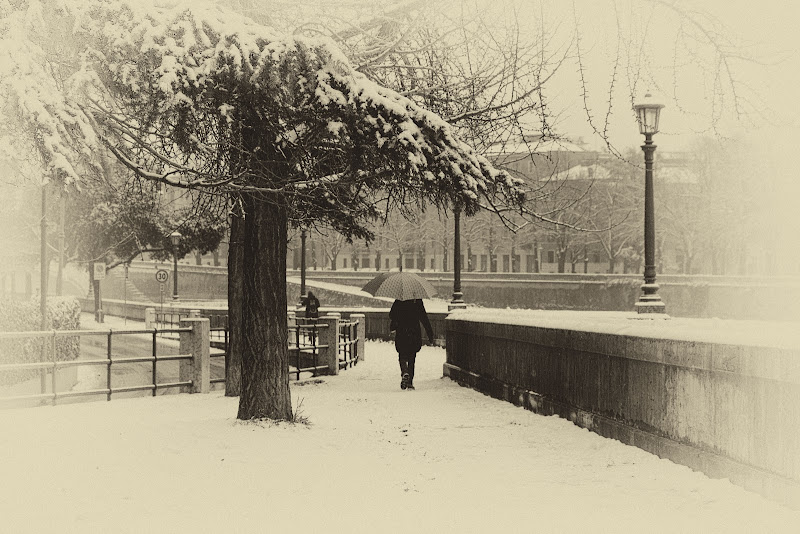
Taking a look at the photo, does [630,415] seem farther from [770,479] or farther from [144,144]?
[144,144]

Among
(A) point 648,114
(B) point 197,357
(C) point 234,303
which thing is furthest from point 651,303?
(B) point 197,357

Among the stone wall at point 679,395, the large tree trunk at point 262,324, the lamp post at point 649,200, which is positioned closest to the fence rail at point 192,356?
the large tree trunk at point 262,324

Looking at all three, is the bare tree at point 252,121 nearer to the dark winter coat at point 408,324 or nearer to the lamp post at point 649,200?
the dark winter coat at point 408,324

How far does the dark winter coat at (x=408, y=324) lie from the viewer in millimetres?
14930

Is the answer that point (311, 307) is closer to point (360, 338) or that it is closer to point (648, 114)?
point (360, 338)

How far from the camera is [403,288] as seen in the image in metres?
15.0

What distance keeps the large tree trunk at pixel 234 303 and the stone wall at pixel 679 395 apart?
12.7ft

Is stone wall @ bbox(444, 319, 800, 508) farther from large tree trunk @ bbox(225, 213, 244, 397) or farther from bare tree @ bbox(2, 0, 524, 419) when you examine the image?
large tree trunk @ bbox(225, 213, 244, 397)

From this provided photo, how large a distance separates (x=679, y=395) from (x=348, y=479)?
2890mm

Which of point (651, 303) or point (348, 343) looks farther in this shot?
point (348, 343)

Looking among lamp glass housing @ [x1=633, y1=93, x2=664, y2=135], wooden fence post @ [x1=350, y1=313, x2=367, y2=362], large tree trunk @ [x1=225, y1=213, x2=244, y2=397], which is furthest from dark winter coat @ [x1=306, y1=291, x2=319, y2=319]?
lamp glass housing @ [x1=633, y1=93, x2=664, y2=135]

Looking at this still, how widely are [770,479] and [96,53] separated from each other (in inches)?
233

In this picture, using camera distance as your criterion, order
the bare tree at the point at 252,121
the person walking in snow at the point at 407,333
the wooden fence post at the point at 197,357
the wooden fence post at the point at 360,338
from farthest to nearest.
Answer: the wooden fence post at the point at 360,338, the person walking in snow at the point at 407,333, the wooden fence post at the point at 197,357, the bare tree at the point at 252,121

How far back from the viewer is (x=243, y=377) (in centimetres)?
998
